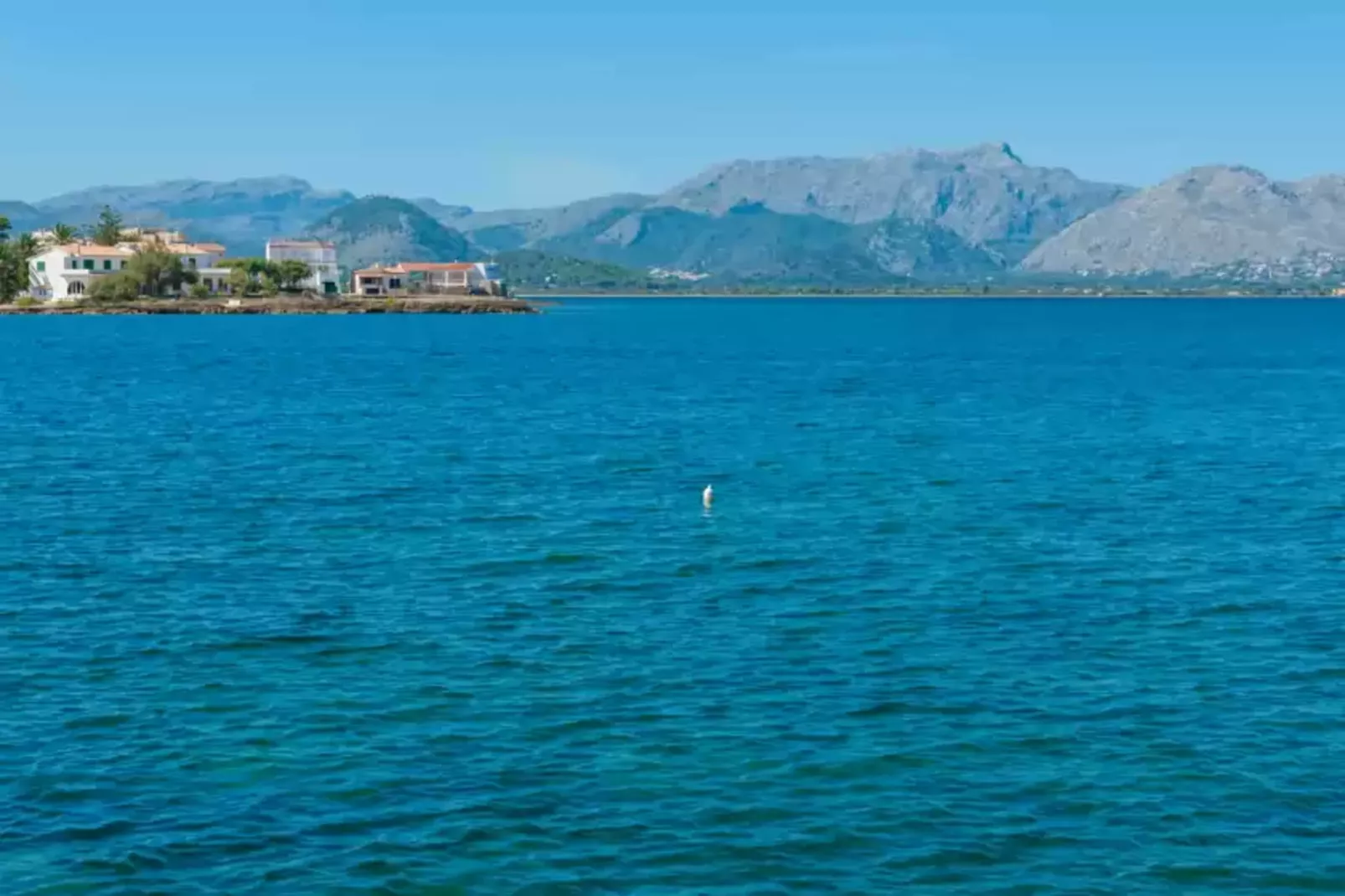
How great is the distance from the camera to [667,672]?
112ft

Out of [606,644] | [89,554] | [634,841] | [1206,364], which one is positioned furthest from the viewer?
[1206,364]

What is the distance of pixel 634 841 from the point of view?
2478 cm

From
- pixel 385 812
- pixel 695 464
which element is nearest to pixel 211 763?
pixel 385 812

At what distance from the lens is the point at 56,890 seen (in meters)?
22.8

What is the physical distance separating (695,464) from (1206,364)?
108m

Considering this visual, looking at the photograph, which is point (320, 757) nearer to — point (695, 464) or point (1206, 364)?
point (695, 464)

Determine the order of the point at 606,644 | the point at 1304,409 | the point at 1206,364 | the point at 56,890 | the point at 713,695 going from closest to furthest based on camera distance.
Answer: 1. the point at 56,890
2. the point at 713,695
3. the point at 606,644
4. the point at 1304,409
5. the point at 1206,364

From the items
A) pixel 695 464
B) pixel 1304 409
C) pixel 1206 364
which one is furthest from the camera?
pixel 1206 364

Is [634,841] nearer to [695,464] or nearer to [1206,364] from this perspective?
[695,464]

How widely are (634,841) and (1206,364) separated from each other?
151 m

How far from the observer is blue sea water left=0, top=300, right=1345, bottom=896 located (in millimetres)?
24500

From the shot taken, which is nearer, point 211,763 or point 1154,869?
point 1154,869

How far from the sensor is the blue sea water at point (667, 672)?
24.5 m

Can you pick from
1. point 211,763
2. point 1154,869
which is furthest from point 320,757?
point 1154,869
